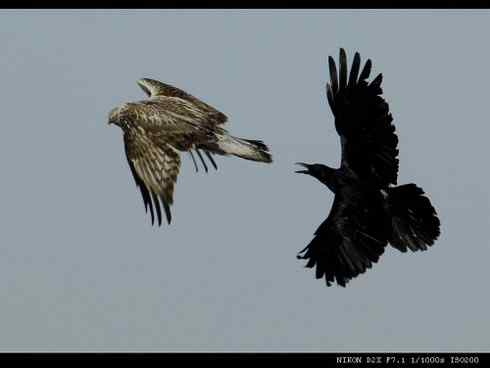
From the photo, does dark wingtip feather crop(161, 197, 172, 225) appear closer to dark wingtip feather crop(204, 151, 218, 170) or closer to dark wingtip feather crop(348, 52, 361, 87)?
dark wingtip feather crop(204, 151, 218, 170)

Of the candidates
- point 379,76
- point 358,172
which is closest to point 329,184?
point 358,172

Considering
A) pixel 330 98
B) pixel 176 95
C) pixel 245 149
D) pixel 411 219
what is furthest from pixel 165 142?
pixel 176 95

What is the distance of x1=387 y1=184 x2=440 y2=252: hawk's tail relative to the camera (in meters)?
18.3

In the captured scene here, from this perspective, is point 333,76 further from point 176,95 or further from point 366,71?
point 176,95

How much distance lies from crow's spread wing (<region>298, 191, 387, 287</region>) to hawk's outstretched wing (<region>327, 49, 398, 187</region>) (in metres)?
0.46

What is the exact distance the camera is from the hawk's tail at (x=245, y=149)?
18.4 metres

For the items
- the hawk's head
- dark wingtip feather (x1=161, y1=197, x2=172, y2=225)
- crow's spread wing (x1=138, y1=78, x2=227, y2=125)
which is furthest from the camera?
crow's spread wing (x1=138, y1=78, x2=227, y2=125)

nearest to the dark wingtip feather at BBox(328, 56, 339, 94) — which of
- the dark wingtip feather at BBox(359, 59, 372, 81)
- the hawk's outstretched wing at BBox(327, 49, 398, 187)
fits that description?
the hawk's outstretched wing at BBox(327, 49, 398, 187)

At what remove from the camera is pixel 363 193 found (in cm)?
1844

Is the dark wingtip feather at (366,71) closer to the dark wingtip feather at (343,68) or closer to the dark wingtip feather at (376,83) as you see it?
the dark wingtip feather at (376,83)
